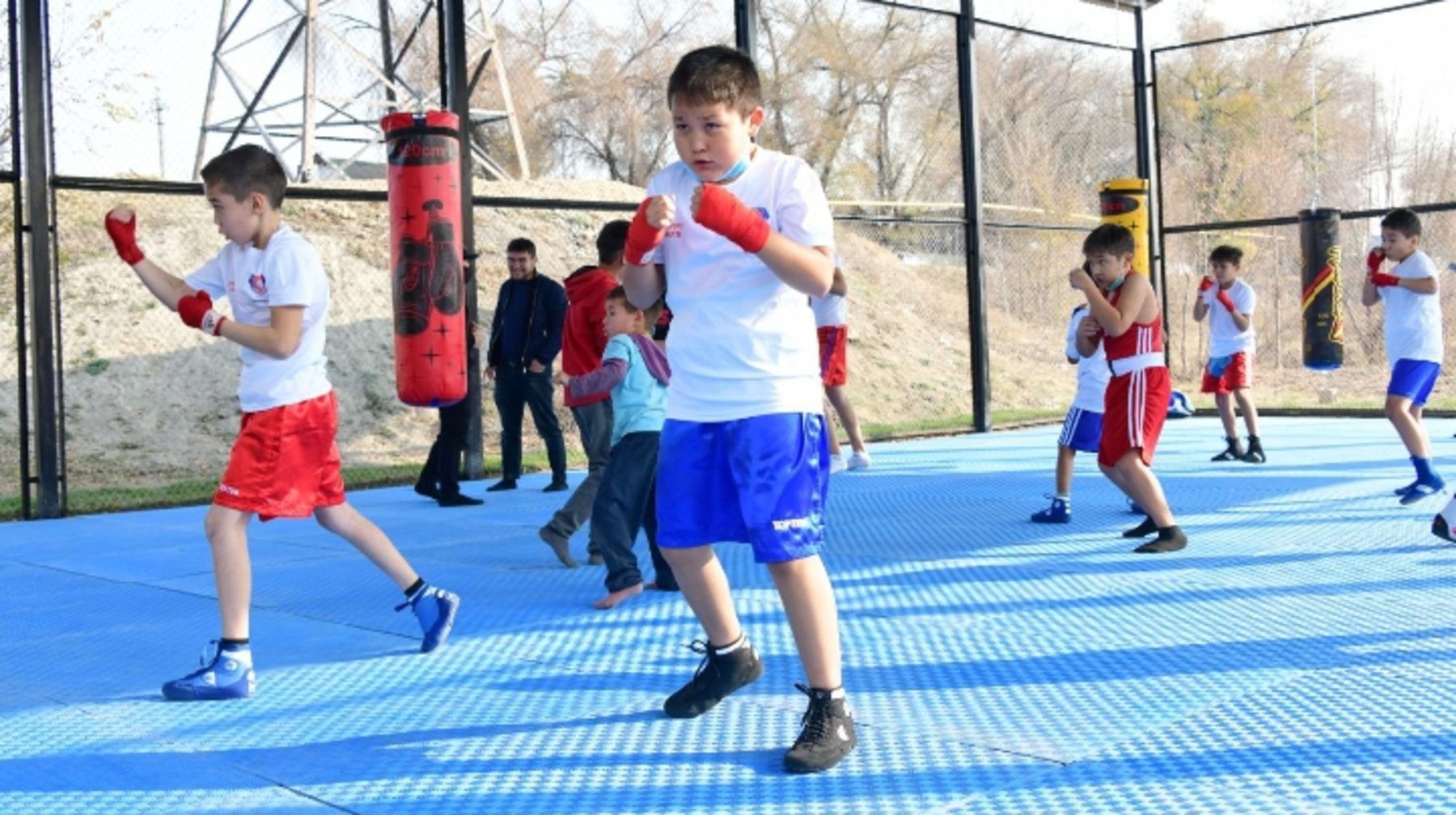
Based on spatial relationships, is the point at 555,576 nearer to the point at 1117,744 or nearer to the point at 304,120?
the point at 1117,744

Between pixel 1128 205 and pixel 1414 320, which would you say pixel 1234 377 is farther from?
pixel 1128 205

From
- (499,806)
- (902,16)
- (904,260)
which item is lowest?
(499,806)

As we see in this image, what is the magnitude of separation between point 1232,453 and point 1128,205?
351cm

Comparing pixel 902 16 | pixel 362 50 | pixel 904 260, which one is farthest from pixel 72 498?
pixel 902 16

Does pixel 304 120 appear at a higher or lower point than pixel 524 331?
higher

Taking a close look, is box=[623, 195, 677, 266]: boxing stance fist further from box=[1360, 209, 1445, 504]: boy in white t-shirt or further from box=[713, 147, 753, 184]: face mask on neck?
box=[1360, 209, 1445, 504]: boy in white t-shirt

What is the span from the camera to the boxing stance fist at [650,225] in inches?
118

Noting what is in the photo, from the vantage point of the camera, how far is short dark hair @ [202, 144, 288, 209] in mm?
3828

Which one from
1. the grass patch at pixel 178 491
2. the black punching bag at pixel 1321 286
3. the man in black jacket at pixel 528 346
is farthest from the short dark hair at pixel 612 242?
the black punching bag at pixel 1321 286

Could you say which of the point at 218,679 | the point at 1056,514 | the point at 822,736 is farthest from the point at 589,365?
the point at 822,736

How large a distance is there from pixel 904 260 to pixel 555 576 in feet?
58.0

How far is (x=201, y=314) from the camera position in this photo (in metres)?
3.74

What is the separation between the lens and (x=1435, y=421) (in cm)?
1256

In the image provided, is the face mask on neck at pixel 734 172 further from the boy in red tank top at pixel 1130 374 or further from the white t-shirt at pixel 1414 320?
the white t-shirt at pixel 1414 320
